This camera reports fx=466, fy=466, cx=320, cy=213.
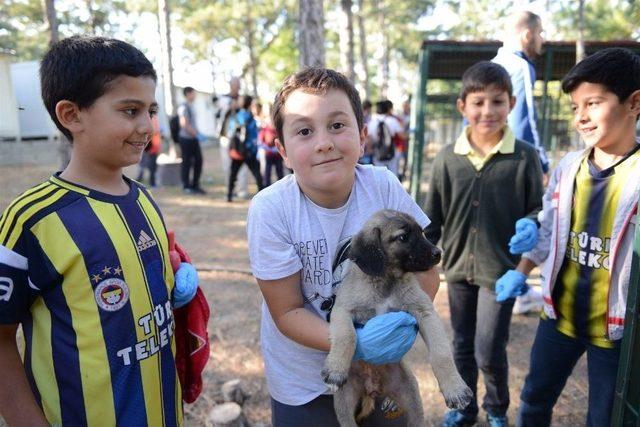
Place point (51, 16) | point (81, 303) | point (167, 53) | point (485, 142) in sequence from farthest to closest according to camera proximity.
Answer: point (167, 53) < point (51, 16) < point (485, 142) < point (81, 303)

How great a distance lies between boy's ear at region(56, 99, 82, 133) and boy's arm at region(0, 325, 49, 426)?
0.83m

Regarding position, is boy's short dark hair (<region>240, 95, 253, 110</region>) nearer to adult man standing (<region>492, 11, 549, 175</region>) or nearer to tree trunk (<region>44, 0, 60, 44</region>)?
tree trunk (<region>44, 0, 60, 44</region>)

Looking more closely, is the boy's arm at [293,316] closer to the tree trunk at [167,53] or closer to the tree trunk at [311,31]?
the tree trunk at [311,31]

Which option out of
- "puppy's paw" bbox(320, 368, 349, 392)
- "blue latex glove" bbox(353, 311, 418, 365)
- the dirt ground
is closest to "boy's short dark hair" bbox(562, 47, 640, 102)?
"blue latex glove" bbox(353, 311, 418, 365)

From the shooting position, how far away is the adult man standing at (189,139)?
13.4 meters

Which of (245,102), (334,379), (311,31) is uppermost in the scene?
(311,31)

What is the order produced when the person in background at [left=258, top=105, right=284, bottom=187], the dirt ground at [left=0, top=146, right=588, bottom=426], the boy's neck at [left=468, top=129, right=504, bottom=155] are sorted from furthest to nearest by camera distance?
the person in background at [left=258, top=105, right=284, bottom=187] < the dirt ground at [left=0, top=146, right=588, bottom=426] < the boy's neck at [left=468, top=129, right=504, bottom=155]

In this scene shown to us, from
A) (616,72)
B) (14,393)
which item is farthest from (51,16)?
(616,72)

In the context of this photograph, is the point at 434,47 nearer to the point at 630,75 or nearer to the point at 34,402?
the point at 630,75

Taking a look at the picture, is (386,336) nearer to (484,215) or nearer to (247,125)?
(484,215)

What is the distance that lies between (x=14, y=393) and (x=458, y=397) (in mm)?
1807

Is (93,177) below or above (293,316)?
above

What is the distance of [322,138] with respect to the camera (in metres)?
1.98

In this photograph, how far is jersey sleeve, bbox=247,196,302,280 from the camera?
2.04 meters
